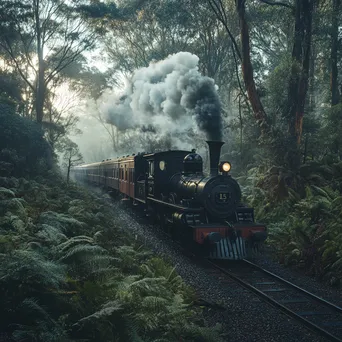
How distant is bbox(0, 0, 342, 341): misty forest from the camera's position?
16.9ft

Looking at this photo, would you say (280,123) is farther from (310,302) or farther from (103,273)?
(103,273)

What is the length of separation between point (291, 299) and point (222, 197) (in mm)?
3659

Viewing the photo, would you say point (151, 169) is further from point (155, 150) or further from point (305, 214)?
point (155, 150)

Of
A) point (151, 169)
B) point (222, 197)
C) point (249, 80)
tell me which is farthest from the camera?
point (249, 80)

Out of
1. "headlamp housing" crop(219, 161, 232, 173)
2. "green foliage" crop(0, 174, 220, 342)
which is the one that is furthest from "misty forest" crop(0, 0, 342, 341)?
"headlamp housing" crop(219, 161, 232, 173)

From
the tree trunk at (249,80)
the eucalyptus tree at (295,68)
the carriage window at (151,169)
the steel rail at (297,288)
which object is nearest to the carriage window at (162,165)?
the carriage window at (151,169)

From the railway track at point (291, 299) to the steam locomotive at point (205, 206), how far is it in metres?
0.63

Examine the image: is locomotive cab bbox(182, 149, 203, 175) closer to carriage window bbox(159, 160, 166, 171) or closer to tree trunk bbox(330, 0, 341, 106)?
carriage window bbox(159, 160, 166, 171)

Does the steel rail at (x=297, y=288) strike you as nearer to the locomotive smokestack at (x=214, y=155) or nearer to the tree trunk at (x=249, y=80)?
the locomotive smokestack at (x=214, y=155)

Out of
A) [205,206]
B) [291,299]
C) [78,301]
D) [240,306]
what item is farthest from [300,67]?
[78,301]

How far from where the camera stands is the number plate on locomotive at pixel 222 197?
1074cm

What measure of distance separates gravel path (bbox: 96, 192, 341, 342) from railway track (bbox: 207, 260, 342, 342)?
0.14m

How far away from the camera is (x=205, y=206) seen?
10.7 metres

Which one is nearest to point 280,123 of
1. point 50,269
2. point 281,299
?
point 281,299
